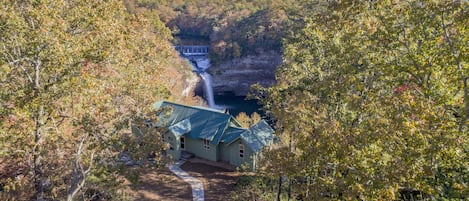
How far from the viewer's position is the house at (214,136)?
2017cm

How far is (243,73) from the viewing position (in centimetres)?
5062

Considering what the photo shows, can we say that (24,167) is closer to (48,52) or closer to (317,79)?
(48,52)

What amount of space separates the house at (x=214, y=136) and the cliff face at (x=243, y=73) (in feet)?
88.1

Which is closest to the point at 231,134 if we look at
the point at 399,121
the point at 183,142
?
the point at 183,142

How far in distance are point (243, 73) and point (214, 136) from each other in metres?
30.2

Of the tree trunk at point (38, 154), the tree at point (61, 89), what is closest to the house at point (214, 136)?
the tree at point (61, 89)

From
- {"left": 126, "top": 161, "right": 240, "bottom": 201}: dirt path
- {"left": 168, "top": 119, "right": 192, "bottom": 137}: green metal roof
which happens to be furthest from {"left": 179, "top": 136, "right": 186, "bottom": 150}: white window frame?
{"left": 126, "top": 161, "right": 240, "bottom": 201}: dirt path

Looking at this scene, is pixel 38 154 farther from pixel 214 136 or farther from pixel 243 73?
pixel 243 73

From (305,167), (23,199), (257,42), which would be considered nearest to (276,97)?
(305,167)

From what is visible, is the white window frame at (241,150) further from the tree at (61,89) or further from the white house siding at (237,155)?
the tree at (61,89)

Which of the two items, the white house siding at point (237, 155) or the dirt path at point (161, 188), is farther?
the white house siding at point (237, 155)

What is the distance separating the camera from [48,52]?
9.67 meters

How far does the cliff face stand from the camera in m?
49.6

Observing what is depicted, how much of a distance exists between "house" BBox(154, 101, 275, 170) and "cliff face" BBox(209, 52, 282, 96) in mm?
26838
